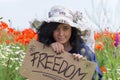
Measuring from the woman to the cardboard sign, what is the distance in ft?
0.27

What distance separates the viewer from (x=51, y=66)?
10.1 feet

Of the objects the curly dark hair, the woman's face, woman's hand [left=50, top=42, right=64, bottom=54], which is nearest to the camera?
woman's hand [left=50, top=42, right=64, bottom=54]

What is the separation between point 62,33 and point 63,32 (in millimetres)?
20

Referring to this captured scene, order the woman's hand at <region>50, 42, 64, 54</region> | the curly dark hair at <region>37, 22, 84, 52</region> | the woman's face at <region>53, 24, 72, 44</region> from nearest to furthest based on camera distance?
1. the woman's hand at <region>50, 42, 64, 54</region>
2. the woman's face at <region>53, 24, 72, 44</region>
3. the curly dark hair at <region>37, 22, 84, 52</region>

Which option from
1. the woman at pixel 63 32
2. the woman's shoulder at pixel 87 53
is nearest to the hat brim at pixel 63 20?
the woman at pixel 63 32

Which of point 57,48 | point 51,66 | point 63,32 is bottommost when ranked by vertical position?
point 51,66

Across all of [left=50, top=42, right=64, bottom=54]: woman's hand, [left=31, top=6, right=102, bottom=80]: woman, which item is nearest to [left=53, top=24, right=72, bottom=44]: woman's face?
[left=31, top=6, right=102, bottom=80]: woman

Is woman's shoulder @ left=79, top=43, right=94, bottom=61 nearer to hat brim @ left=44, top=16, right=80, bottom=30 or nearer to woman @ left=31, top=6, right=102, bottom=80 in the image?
woman @ left=31, top=6, right=102, bottom=80

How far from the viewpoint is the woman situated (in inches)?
126

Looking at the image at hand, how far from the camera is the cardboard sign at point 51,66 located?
10.0 ft

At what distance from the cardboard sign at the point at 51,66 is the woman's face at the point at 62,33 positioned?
128 mm

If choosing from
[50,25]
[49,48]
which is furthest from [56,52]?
[50,25]

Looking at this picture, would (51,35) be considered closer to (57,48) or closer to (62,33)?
(62,33)

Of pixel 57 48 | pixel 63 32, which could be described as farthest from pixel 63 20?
pixel 57 48
